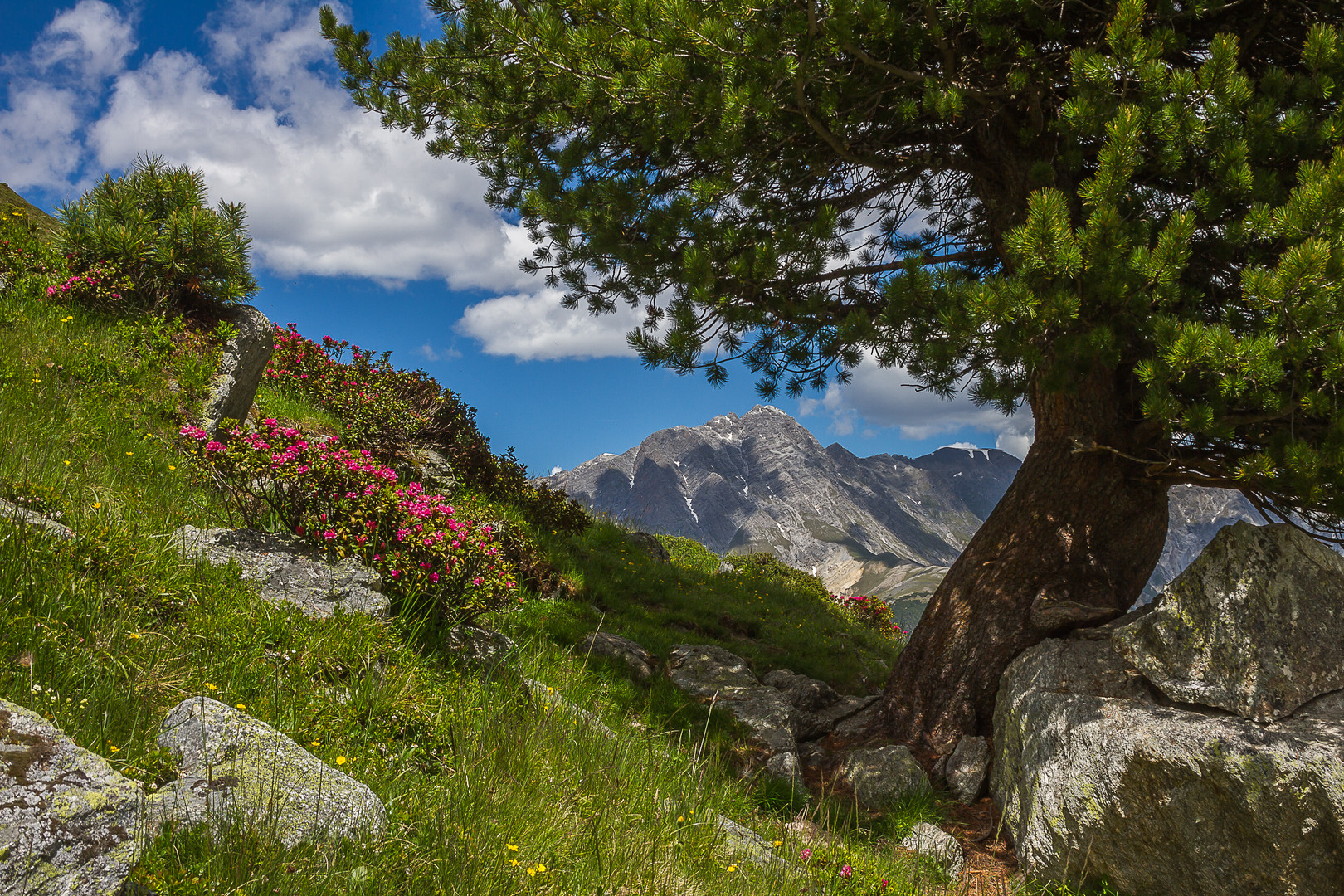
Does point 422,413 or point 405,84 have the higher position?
point 405,84

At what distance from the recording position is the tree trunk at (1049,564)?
7.54 m

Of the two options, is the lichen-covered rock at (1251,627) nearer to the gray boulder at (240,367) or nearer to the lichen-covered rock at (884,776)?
the lichen-covered rock at (884,776)

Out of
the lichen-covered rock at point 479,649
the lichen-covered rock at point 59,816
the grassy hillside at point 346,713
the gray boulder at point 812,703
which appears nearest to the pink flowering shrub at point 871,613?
the gray boulder at point 812,703

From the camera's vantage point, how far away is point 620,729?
5.42 m

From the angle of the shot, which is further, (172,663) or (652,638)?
(652,638)

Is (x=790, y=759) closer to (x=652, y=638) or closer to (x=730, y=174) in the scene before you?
(x=652, y=638)

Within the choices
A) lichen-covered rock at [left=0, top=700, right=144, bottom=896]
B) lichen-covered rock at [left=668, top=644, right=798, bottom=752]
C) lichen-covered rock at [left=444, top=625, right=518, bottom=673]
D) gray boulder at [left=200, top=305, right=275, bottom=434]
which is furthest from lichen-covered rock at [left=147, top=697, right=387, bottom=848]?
gray boulder at [left=200, top=305, right=275, bottom=434]

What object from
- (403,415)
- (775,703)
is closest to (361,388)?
(403,415)

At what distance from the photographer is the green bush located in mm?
9492

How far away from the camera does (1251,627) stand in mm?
5750

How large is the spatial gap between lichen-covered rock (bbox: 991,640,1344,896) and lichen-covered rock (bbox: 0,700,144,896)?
610 centimetres

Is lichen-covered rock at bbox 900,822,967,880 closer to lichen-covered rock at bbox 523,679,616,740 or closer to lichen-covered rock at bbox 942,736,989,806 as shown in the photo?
lichen-covered rock at bbox 942,736,989,806

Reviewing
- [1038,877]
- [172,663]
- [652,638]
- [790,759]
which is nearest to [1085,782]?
[1038,877]

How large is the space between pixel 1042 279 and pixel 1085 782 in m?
3.99
